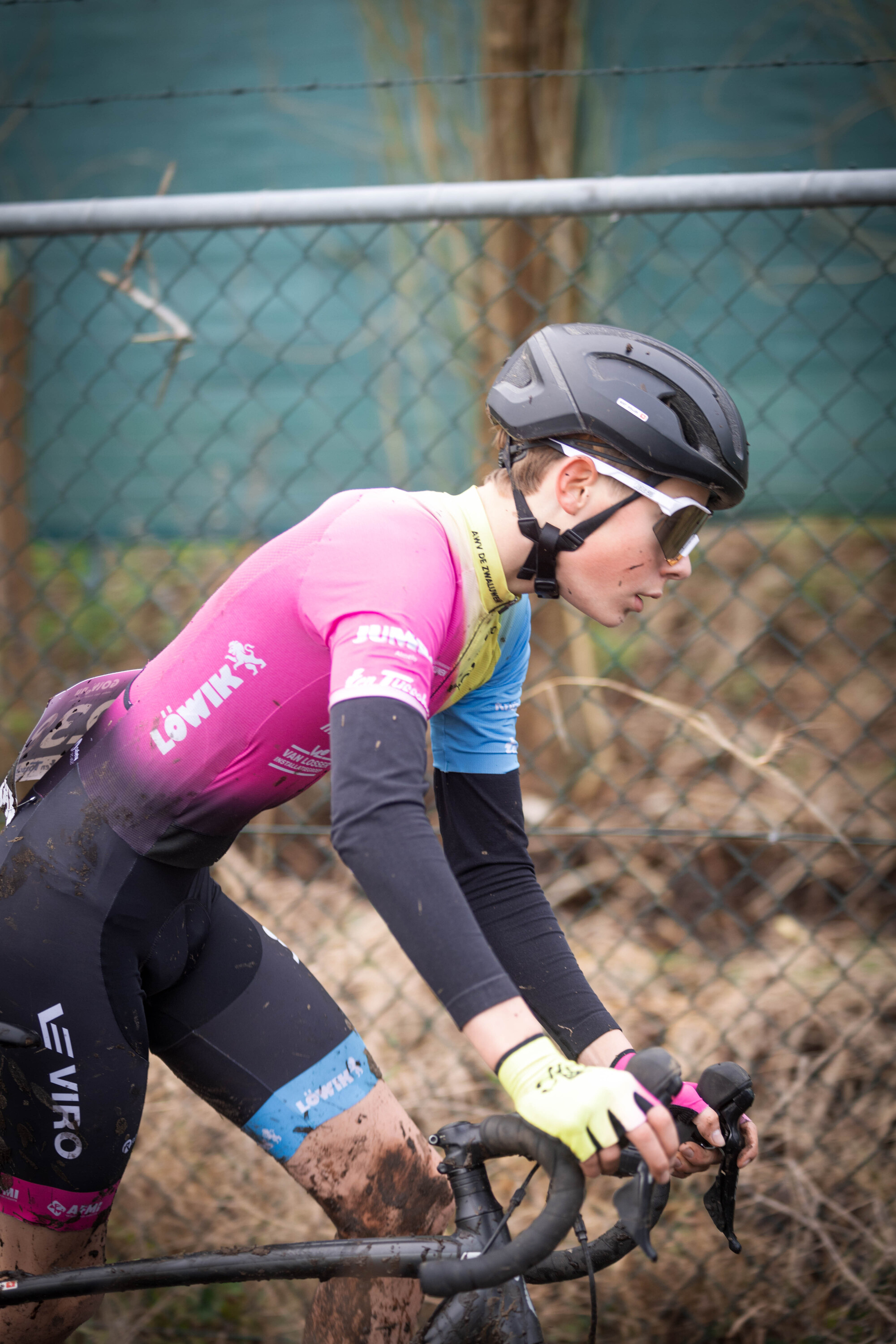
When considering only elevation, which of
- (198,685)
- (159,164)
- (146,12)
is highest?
(146,12)

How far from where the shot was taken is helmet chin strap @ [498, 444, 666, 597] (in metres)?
1.55

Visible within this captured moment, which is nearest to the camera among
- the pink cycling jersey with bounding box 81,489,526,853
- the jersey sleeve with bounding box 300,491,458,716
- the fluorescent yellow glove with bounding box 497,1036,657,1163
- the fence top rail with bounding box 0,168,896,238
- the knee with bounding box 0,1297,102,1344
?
the fluorescent yellow glove with bounding box 497,1036,657,1163

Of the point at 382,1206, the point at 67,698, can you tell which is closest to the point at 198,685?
the point at 67,698

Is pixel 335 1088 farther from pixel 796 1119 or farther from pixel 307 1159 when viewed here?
pixel 796 1119

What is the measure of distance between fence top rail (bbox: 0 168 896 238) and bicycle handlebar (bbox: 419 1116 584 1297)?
1.99 m

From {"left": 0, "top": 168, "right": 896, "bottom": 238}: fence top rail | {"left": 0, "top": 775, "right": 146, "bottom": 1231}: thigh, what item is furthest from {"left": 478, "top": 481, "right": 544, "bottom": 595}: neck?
{"left": 0, "top": 168, "right": 896, "bottom": 238}: fence top rail

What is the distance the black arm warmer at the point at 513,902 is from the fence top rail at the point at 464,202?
1376 mm

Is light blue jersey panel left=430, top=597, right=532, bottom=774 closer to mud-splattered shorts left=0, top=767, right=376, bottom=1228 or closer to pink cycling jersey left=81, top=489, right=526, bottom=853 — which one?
pink cycling jersey left=81, top=489, right=526, bottom=853

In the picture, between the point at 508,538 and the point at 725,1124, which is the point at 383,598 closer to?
the point at 508,538

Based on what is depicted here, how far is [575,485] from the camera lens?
1560 millimetres

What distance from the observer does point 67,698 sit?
72.4 inches

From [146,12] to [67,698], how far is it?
190 inches

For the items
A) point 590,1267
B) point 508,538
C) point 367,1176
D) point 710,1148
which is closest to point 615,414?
point 508,538

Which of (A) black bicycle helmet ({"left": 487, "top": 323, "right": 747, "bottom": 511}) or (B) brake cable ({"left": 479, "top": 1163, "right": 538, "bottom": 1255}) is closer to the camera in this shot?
(B) brake cable ({"left": 479, "top": 1163, "right": 538, "bottom": 1255})
